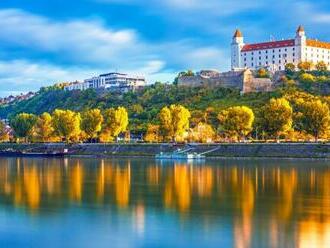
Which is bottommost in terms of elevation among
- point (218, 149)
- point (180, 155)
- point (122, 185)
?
point (122, 185)

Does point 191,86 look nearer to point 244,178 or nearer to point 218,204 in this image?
point 244,178

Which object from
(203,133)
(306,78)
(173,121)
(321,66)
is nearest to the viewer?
(173,121)

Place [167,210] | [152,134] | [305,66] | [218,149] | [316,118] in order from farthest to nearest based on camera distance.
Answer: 1. [305,66]
2. [152,134]
3. [218,149]
4. [316,118]
5. [167,210]

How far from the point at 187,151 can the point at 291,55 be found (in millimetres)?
57621

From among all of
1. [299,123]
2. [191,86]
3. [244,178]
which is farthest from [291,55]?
[244,178]

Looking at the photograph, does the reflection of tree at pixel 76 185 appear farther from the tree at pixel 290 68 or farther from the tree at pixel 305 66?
the tree at pixel 305 66

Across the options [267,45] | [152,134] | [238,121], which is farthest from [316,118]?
[267,45]

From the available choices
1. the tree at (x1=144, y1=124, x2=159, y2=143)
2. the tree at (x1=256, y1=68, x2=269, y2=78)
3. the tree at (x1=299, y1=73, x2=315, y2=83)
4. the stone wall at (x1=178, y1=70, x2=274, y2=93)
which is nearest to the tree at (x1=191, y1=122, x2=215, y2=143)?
the tree at (x1=144, y1=124, x2=159, y2=143)

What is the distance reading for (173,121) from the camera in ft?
294

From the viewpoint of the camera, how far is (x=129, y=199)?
34.9 metres

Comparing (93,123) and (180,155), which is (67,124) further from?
(180,155)

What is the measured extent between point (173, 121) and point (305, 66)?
44597 millimetres

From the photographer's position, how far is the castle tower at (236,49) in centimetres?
13850

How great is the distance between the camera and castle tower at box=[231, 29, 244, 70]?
138m
